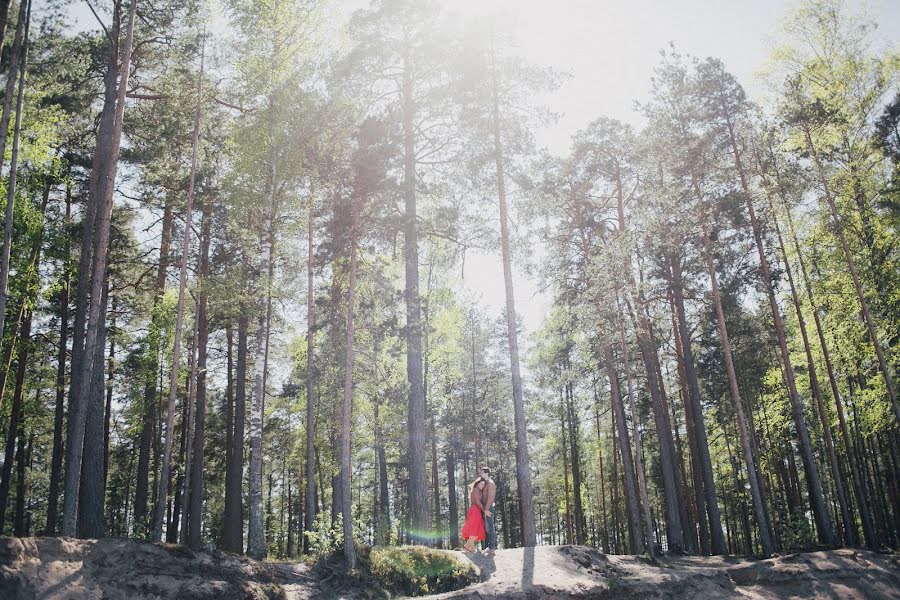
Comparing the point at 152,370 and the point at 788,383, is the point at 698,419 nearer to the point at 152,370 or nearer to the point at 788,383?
the point at 788,383

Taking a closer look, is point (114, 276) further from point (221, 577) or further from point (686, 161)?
point (686, 161)

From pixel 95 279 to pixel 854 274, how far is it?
858 inches

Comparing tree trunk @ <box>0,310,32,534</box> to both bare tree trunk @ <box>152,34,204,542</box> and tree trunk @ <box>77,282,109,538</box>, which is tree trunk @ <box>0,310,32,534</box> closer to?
bare tree trunk @ <box>152,34,204,542</box>

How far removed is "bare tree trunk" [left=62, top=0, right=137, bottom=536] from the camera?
11.2 m

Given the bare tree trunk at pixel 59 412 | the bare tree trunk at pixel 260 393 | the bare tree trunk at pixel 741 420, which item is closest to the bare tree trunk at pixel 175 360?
the bare tree trunk at pixel 260 393

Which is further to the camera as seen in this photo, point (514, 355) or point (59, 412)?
point (59, 412)

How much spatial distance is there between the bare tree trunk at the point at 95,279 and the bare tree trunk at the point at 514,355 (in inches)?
377

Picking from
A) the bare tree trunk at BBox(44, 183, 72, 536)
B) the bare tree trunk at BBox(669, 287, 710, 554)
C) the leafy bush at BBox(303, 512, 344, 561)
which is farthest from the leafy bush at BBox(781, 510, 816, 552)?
the bare tree trunk at BBox(44, 183, 72, 536)

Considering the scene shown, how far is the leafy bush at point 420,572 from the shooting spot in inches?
428

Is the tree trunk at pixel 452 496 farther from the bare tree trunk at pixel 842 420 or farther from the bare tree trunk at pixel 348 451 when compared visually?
the bare tree trunk at pixel 348 451

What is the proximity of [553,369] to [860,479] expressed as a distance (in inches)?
490

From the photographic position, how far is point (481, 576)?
10906 millimetres

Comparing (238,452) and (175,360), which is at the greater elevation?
(175,360)

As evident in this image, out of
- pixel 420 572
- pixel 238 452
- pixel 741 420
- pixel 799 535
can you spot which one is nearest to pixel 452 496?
pixel 238 452
